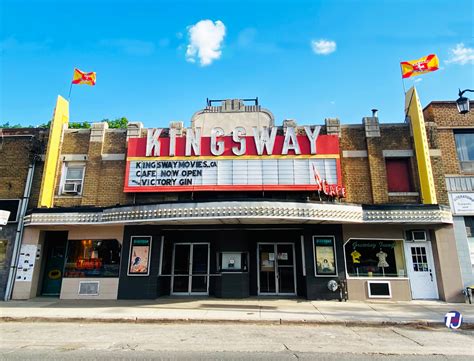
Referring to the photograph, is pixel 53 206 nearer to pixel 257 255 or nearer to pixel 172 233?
pixel 172 233

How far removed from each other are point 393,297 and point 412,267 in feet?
5.51

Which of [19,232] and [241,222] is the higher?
[241,222]

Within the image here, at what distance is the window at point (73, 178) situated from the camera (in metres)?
16.3

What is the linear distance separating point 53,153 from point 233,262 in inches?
415

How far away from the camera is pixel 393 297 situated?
14156 millimetres

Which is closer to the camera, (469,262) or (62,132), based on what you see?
(469,262)

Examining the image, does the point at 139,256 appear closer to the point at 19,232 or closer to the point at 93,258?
the point at 93,258

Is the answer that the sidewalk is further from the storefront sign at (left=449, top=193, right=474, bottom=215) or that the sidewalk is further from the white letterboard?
the white letterboard

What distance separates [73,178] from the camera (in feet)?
54.4

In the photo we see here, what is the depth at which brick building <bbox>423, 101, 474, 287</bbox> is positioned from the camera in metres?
14.5

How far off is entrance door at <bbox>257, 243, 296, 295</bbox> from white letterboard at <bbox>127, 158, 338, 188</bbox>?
328cm

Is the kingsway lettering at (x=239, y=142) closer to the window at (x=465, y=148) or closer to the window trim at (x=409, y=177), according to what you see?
the window trim at (x=409, y=177)

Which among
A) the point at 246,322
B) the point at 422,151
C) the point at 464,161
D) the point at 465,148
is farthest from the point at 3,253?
the point at 465,148

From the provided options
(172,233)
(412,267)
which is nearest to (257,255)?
(172,233)
